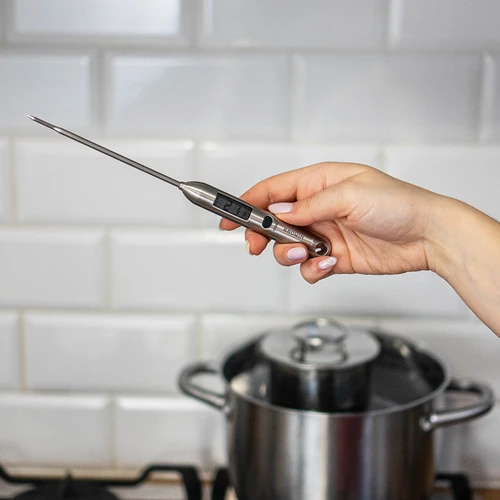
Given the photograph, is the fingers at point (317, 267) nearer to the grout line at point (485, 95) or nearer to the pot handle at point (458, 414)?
the pot handle at point (458, 414)

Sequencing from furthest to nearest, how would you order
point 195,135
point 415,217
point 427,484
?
1. point 195,135
2. point 427,484
3. point 415,217

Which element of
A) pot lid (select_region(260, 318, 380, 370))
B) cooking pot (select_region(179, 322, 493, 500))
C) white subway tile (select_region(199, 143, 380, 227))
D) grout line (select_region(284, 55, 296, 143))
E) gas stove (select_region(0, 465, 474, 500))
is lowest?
gas stove (select_region(0, 465, 474, 500))

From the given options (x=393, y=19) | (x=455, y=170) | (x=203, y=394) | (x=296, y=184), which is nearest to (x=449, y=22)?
(x=393, y=19)

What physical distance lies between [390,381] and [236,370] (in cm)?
17

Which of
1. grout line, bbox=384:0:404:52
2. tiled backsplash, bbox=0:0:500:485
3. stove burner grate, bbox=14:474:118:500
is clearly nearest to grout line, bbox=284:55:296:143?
tiled backsplash, bbox=0:0:500:485

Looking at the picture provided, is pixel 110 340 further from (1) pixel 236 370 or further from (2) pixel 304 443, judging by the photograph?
(2) pixel 304 443

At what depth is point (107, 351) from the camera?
0.96m

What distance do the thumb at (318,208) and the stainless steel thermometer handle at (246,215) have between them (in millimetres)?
11

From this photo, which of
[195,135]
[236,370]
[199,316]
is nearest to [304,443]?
[236,370]

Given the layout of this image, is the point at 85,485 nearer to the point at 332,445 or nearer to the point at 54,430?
the point at 54,430

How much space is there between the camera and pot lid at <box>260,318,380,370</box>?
29.9 inches

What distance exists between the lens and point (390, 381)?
2.78ft

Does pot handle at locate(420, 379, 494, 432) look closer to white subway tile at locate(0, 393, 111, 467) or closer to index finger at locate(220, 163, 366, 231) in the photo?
index finger at locate(220, 163, 366, 231)

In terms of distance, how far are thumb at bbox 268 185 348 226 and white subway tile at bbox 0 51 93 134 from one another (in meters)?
Answer: 0.35
